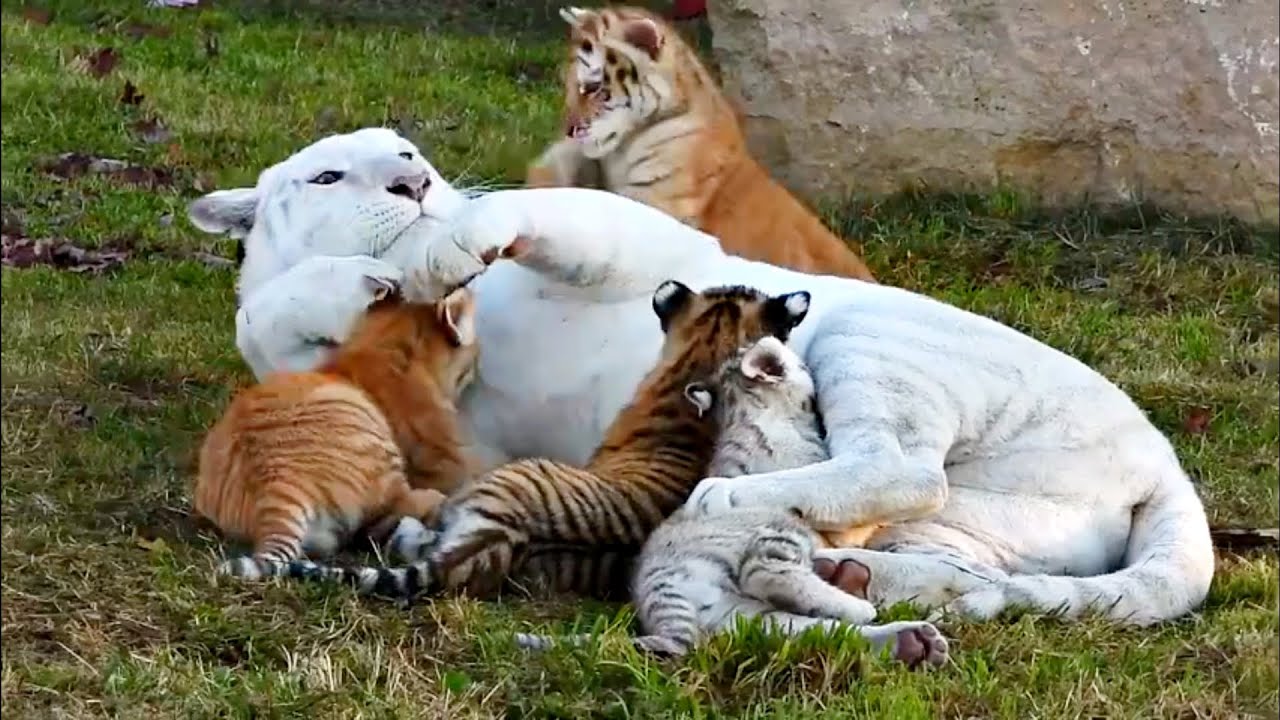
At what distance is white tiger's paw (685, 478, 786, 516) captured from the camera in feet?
13.3

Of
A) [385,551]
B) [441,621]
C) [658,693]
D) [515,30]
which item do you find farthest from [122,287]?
[515,30]

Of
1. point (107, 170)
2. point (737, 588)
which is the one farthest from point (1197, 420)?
point (107, 170)

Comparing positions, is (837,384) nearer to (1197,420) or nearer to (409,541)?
(409,541)

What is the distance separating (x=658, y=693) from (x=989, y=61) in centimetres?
562

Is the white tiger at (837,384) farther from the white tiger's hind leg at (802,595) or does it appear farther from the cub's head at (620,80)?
the cub's head at (620,80)

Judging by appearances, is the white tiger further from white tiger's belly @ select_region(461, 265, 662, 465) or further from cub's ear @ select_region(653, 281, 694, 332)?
cub's ear @ select_region(653, 281, 694, 332)

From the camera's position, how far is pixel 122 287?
23.2ft

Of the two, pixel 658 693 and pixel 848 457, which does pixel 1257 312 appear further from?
pixel 658 693

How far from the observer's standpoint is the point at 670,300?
4699 millimetres

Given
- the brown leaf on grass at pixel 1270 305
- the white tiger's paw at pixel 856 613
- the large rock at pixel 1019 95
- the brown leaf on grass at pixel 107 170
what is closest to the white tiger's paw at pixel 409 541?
the white tiger's paw at pixel 856 613

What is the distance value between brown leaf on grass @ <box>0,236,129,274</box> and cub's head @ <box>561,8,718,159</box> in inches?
74.2

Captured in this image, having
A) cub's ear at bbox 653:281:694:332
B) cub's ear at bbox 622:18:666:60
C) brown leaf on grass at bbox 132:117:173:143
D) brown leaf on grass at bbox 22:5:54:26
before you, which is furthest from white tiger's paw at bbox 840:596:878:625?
brown leaf on grass at bbox 22:5:54:26

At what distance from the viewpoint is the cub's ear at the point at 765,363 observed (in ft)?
14.4

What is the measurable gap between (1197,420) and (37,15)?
7.12 meters
